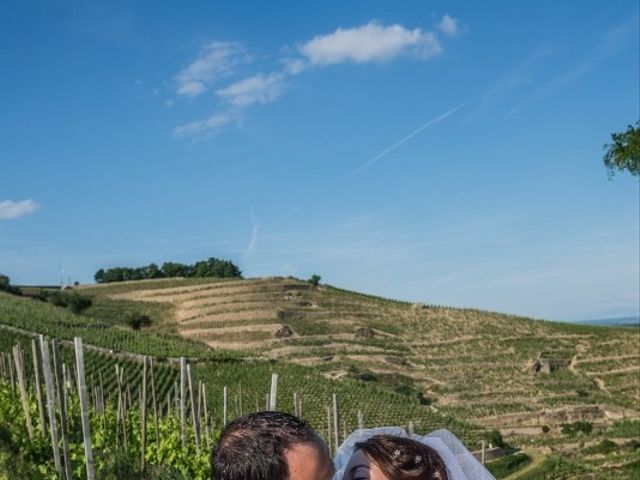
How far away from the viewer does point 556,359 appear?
70188mm

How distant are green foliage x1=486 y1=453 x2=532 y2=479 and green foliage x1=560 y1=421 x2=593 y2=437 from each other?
1787cm

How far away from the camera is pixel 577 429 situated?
48.2m

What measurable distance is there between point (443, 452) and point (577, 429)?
163ft

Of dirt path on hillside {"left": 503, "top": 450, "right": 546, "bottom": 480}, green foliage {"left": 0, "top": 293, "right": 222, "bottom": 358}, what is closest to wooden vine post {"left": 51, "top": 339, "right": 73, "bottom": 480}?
dirt path on hillside {"left": 503, "top": 450, "right": 546, "bottom": 480}

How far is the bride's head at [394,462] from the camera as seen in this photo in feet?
5.19

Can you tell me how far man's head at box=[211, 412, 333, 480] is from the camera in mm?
1473

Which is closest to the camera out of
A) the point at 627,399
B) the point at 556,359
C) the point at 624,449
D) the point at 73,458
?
the point at 73,458

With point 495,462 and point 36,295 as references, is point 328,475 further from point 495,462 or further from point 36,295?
point 36,295

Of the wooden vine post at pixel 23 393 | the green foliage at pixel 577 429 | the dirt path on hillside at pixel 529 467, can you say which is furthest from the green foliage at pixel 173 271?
the wooden vine post at pixel 23 393

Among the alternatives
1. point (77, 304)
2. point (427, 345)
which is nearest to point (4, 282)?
point (77, 304)

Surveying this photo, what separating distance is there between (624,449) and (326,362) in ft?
100

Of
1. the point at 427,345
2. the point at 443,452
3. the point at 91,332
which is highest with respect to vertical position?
the point at 91,332

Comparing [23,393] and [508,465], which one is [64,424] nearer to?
[23,393]

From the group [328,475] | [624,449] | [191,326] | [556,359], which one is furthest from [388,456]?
[191,326]
